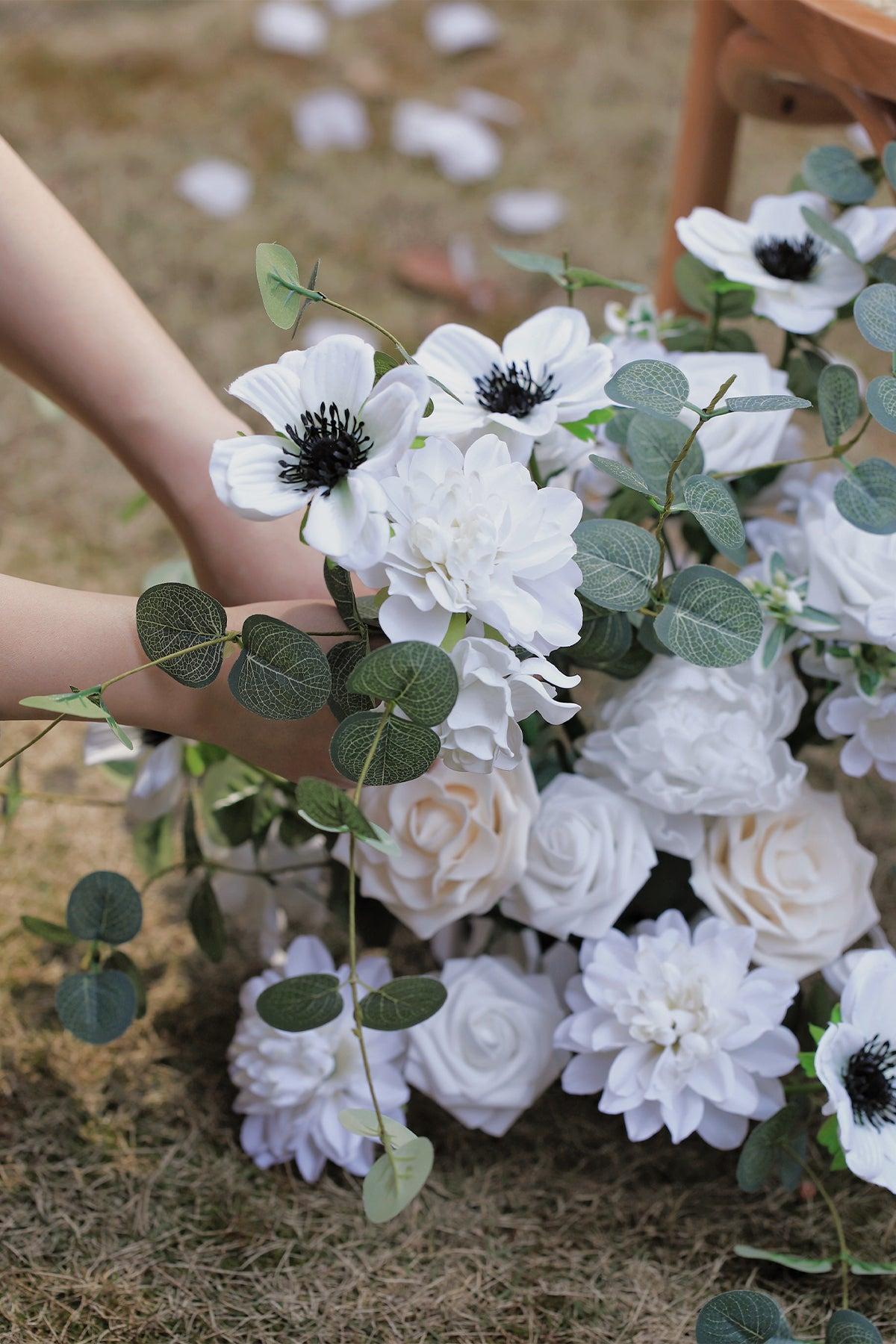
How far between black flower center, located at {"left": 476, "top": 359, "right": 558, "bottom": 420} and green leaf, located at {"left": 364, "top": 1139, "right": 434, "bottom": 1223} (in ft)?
1.11

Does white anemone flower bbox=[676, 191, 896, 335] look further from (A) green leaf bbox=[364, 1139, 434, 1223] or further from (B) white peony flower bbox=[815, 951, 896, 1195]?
(A) green leaf bbox=[364, 1139, 434, 1223]

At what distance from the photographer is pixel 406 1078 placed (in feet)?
2.31

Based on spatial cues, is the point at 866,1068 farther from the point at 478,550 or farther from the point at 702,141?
the point at 702,141

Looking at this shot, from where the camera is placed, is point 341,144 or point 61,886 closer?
point 61,886

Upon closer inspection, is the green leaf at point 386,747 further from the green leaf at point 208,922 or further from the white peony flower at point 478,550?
the green leaf at point 208,922

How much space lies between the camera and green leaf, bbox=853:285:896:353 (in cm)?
59

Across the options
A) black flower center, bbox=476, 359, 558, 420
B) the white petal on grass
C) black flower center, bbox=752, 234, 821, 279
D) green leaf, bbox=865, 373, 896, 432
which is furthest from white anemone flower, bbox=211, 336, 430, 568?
the white petal on grass

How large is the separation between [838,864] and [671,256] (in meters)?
0.50

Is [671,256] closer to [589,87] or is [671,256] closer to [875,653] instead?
[875,653]

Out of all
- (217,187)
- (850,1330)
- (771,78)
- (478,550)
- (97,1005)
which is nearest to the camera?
(478,550)

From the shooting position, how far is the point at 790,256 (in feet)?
2.37

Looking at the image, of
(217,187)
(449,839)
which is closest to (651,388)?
(449,839)

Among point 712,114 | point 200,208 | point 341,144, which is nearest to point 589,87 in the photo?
point 341,144

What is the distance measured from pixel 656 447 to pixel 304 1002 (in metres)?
0.32
